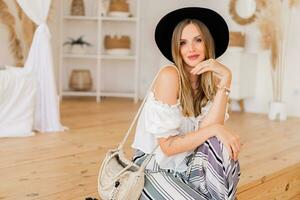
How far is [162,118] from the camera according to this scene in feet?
5.96

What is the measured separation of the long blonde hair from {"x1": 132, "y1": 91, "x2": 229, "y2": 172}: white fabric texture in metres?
0.03

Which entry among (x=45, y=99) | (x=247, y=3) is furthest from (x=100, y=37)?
(x=45, y=99)

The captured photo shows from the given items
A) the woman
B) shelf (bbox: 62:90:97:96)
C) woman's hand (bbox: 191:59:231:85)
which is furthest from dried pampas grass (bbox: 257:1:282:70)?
woman's hand (bbox: 191:59:231:85)

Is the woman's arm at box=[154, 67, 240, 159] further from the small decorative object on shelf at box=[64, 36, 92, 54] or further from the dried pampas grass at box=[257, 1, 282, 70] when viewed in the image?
the small decorative object on shelf at box=[64, 36, 92, 54]

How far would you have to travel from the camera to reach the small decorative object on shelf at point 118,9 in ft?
20.3

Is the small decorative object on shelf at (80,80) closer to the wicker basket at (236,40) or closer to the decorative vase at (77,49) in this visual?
the decorative vase at (77,49)

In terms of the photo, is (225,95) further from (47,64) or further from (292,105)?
(292,105)

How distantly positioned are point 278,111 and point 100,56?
229cm

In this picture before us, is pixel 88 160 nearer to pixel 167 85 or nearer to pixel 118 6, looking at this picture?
pixel 167 85

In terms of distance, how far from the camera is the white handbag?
175cm

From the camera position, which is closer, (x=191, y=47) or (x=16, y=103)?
(x=191, y=47)

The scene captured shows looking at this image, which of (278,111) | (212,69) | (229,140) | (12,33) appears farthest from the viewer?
(12,33)

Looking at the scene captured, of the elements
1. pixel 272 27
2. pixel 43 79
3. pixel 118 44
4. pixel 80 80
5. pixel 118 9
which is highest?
pixel 118 9

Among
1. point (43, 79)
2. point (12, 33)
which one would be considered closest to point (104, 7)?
point (12, 33)
